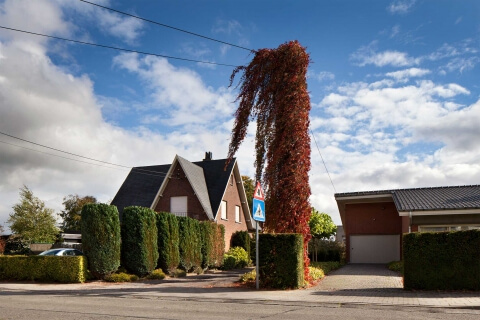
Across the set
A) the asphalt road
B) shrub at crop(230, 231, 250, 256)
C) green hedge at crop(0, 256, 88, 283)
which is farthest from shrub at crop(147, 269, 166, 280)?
shrub at crop(230, 231, 250, 256)

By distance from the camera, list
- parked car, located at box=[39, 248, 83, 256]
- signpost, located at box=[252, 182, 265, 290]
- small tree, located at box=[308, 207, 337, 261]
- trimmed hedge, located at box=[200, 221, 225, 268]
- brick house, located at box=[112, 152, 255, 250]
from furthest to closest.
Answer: small tree, located at box=[308, 207, 337, 261]
brick house, located at box=[112, 152, 255, 250]
trimmed hedge, located at box=[200, 221, 225, 268]
parked car, located at box=[39, 248, 83, 256]
signpost, located at box=[252, 182, 265, 290]

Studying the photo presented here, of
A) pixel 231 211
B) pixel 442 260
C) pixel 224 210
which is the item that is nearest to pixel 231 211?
pixel 231 211

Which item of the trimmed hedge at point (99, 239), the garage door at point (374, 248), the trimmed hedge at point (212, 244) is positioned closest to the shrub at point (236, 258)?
the trimmed hedge at point (212, 244)

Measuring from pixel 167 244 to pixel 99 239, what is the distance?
14.6 feet

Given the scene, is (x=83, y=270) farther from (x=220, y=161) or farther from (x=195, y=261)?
(x=220, y=161)

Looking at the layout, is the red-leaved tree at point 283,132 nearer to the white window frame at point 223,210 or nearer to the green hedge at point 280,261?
the green hedge at point 280,261

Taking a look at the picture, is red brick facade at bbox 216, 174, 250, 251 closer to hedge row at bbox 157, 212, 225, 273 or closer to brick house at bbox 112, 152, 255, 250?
brick house at bbox 112, 152, 255, 250

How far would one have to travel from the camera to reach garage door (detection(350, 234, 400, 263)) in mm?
31609

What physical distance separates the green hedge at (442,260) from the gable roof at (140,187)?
82.0 feet

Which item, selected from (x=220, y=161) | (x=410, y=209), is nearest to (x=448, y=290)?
(x=410, y=209)

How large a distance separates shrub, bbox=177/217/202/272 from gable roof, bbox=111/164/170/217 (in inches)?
399

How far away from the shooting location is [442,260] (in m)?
14.7

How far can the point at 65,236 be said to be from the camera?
1590 inches

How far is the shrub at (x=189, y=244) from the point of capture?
2584cm
